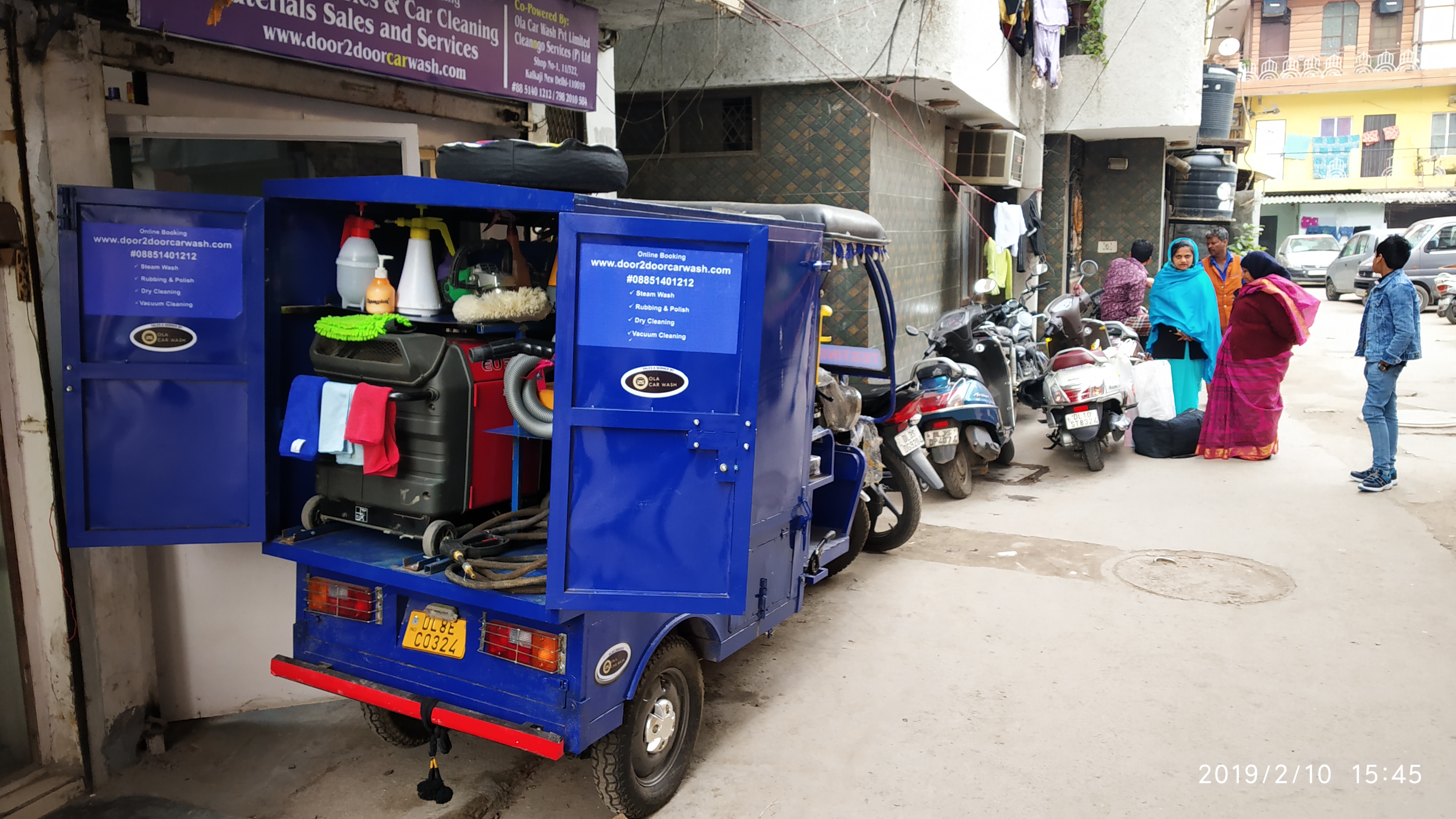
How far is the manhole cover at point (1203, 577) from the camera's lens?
18.2ft

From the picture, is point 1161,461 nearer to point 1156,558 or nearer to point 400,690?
point 1156,558

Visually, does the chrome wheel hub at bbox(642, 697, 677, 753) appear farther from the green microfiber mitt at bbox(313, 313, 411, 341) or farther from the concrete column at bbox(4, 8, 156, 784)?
the concrete column at bbox(4, 8, 156, 784)

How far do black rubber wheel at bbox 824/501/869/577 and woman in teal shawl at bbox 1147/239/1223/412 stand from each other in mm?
4587

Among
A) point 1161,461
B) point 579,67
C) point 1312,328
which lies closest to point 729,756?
point 579,67

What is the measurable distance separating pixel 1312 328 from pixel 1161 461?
12605 mm

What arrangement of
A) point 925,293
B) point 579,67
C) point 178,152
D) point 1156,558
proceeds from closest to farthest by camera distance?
point 178,152, point 579,67, point 1156,558, point 925,293

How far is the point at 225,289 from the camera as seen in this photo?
11.4 feet

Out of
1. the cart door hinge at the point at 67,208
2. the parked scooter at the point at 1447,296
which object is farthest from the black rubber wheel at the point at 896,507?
the parked scooter at the point at 1447,296

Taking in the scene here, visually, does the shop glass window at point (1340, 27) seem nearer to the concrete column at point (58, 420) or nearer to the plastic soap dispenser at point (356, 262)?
the plastic soap dispenser at point (356, 262)

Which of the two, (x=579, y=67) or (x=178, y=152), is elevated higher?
(x=579, y=67)

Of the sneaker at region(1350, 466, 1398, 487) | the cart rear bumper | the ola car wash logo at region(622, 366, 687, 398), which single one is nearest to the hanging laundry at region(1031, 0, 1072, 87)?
the sneaker at region(1350, 466, 1398, 487)

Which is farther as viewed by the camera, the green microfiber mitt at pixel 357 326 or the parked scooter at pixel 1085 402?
the parked scooter at pixel 1085 402

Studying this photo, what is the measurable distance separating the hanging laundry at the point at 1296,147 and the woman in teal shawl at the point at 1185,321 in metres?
30.2

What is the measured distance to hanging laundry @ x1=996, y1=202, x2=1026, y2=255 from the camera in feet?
41.3
